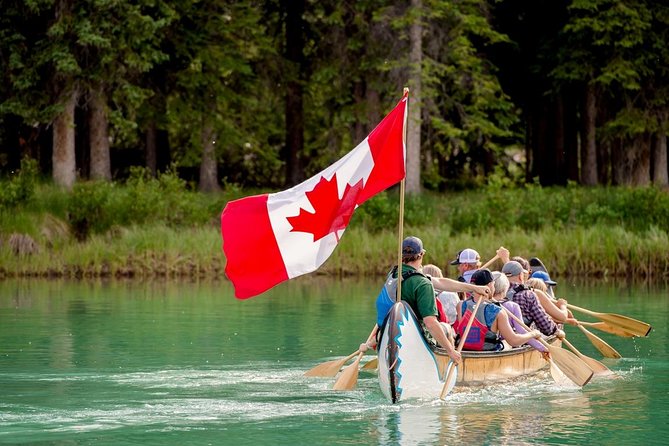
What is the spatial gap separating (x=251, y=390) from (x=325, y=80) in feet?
97.6

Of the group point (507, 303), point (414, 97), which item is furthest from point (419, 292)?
point (414, 97)

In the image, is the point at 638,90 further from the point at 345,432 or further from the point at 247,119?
the point at 345,432

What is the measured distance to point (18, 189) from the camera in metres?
39.0

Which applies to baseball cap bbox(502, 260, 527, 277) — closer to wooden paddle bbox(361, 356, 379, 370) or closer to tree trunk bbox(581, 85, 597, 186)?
wooden paddle bbox(361, 356, 379, 370)

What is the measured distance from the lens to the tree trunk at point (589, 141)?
1841 inches

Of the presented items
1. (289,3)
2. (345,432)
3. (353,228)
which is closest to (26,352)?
(345,432)

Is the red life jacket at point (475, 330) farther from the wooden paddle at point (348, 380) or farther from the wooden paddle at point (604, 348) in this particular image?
the wooden paddle at point (604, 348)

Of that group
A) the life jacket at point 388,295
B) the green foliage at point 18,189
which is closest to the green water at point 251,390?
the life jacket at point 388,295

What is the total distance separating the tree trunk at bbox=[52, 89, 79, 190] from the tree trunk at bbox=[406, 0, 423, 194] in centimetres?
985

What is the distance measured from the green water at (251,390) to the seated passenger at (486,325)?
0.61 metres

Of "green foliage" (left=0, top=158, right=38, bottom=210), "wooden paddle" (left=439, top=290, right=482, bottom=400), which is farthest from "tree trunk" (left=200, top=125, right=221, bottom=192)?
"wooden paddle" (left=439, top=290, right=482, bottom=400)

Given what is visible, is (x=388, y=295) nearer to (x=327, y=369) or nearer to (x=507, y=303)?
(x=507, y=303)

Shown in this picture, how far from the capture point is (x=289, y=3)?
157 ft

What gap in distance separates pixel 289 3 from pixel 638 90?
11823 mm
